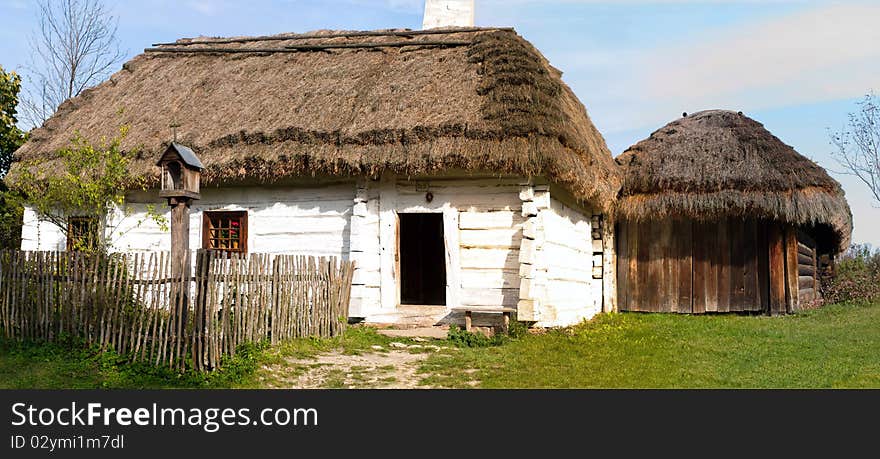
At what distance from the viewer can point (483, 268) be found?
1171 cm

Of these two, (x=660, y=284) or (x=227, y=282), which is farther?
(x=660, y=284)

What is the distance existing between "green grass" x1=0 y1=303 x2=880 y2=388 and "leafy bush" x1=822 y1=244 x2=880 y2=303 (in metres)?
5.81

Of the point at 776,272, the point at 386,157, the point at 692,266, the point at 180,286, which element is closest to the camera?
the point at 180,286

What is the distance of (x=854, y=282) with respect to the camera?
61.2 feet

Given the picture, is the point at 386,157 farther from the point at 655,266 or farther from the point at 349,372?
the point at 655,266

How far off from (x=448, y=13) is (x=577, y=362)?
30.2ft

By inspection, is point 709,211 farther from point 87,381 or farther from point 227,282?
point 87,381

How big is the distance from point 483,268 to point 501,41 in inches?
153

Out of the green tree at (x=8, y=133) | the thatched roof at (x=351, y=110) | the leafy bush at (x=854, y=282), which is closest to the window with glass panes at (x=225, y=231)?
the thatched roof at (x=351, y=110)

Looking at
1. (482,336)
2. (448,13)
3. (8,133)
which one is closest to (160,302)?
(482,336)

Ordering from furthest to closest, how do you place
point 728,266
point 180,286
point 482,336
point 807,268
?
point 807,268
point 728,266
point 482,336
point 180,286

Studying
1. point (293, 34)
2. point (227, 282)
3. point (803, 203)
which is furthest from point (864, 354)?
point (293, 34)

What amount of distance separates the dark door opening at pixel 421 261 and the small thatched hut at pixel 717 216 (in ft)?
12.6

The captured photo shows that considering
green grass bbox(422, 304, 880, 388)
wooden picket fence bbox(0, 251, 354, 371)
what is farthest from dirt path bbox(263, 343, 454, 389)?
wooden picket fence bbox(0, 251, 354, 371)
